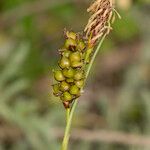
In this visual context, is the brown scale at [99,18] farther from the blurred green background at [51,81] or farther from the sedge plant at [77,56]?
the blurred green background at [51,81]

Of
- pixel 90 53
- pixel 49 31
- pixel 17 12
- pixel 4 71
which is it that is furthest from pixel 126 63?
pixel 90 53

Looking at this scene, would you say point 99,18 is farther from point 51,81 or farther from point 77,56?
point 51,81

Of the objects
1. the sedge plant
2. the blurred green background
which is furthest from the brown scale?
the blurred green background

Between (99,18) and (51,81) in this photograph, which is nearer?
(99,18)

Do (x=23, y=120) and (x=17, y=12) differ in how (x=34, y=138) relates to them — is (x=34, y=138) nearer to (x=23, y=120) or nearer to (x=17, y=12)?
(x=23, y=120)

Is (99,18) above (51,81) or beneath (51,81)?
beneath

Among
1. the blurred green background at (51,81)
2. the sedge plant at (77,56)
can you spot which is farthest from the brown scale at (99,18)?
the blurred green background at (51,81)

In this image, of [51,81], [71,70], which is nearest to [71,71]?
[71,70]

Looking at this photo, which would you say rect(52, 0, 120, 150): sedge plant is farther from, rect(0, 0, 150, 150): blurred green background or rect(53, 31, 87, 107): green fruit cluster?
rect(0, 0, 150, 150): blurred green background
